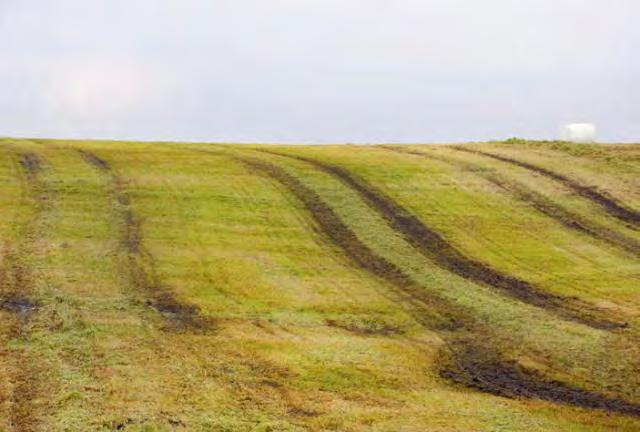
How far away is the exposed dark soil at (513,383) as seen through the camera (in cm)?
2153

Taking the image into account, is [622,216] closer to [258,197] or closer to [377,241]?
[377,241]

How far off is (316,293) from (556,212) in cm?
2018

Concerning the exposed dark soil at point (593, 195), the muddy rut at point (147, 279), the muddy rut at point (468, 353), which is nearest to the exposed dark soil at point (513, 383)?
the muddy rut at point (468, 353)

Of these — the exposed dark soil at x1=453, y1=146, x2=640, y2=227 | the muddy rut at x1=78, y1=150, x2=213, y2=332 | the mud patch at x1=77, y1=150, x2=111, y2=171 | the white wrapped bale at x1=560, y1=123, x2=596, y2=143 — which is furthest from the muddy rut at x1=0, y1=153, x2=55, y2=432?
the white wrapped bale at x1=560, y1=123, x2=596, y2=143

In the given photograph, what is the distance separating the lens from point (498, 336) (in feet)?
89.8

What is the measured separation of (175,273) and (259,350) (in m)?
9.74

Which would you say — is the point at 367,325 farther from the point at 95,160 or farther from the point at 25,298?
the point at 95,160

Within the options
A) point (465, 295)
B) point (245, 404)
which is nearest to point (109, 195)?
point (465, 295)

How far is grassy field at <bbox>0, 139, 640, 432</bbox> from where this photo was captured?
65.9ft

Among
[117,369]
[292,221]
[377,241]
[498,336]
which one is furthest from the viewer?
[292,221]

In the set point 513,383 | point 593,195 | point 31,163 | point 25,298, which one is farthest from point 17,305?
A: point 593,195

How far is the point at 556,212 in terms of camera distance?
155ft

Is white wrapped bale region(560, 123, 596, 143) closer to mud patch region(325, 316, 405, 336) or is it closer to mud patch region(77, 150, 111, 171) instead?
mud patch region(77, 150, 111, 171)

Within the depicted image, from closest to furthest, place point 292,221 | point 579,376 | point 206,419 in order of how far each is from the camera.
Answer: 1. point 206,419
2. point 579,376
3. point 292,221
